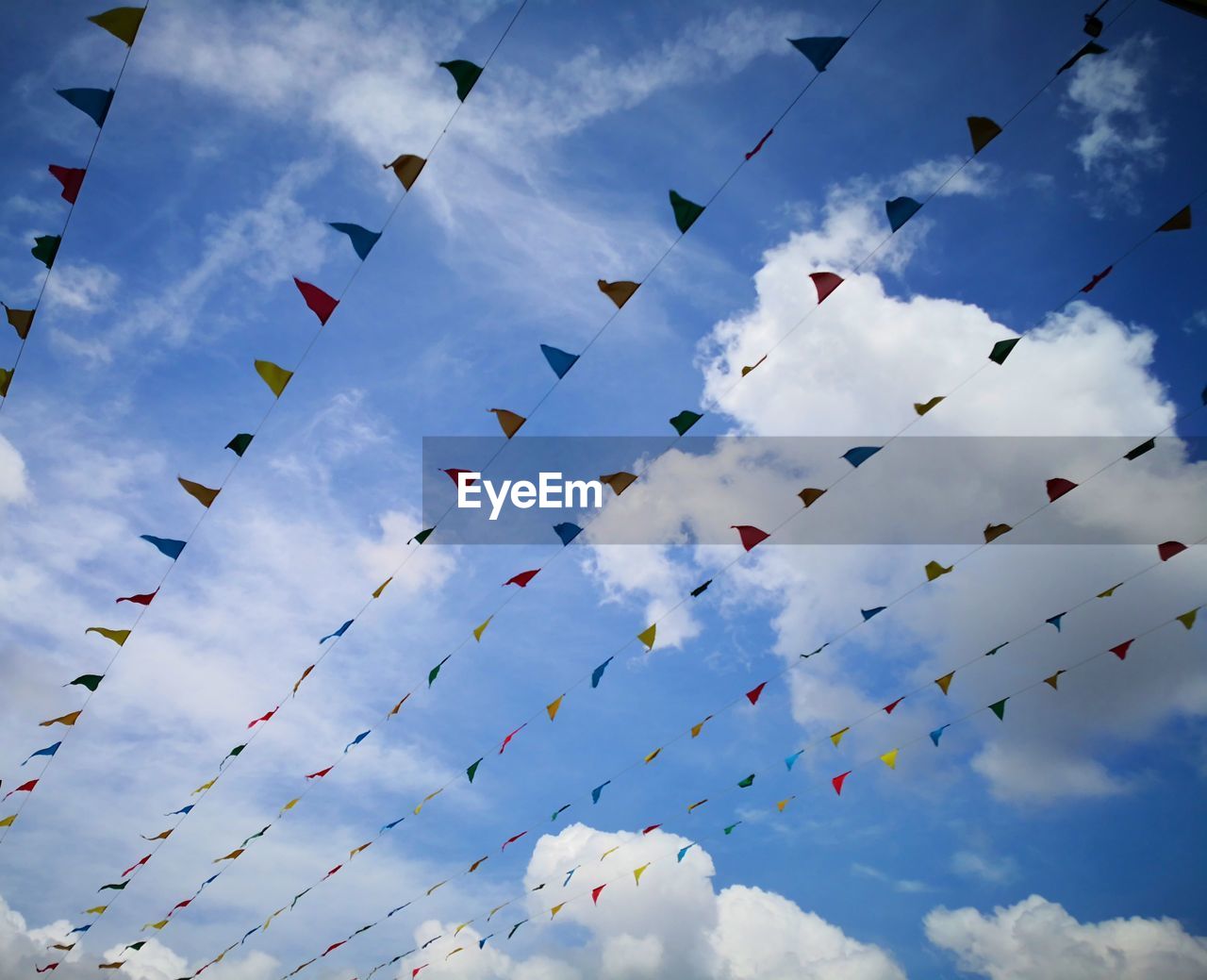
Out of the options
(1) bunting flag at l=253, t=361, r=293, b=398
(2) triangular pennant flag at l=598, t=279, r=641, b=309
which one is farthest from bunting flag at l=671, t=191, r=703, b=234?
(1) bunting flag at l=253, t=361, r=293, b=398

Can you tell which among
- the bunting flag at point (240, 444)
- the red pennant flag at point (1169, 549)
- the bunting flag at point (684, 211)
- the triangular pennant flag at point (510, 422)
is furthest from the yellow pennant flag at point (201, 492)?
the red pennant flag at point (1169, 549)

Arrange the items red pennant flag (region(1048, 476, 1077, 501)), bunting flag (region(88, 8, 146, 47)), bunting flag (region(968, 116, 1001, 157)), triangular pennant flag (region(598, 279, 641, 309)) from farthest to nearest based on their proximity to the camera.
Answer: red pennant flag (region(1048, 476, 1077, 501))
triangular pennant flag (region(598, 279, 641, 309))
bunting flag (region(968, 116, 1001, 157))
bunting flag (region(88, 8, 146, 47))

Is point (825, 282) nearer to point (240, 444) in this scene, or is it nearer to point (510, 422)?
point (510, 422)

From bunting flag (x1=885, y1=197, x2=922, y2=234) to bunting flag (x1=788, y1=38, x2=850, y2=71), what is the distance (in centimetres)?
120

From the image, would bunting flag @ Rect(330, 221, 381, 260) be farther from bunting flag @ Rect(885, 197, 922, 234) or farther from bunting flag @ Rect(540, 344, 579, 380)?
bunting flag @ Rect(885, 197, 922, 234)

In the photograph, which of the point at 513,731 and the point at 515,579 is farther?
the point at 513,731

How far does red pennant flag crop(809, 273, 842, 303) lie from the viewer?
6.00 metres

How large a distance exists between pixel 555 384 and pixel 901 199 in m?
2.88

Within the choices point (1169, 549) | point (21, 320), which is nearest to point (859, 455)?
point (1169, 549)

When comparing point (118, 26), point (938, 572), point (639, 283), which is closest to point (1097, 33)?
point (639, 283)

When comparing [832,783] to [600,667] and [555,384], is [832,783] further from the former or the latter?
[555,384]

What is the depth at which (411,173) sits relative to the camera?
5117mm

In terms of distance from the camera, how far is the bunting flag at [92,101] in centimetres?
470

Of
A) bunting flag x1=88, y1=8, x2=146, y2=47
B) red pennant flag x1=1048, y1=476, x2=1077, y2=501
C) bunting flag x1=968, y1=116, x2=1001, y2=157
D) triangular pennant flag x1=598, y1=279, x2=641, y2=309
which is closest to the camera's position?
bunting flag x1=88, y1=8, x2=146, y2=47
